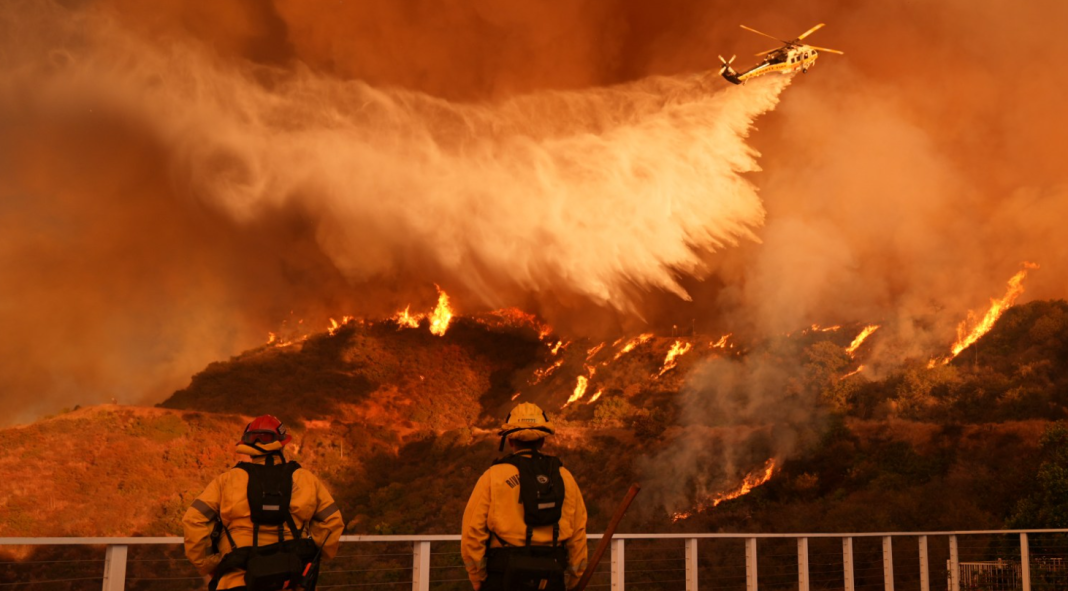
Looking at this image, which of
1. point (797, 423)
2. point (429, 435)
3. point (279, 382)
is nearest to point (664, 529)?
point (797, 423)

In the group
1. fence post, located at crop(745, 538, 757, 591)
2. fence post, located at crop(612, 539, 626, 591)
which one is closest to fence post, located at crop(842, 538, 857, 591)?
fence post, located at crop(745, 538, 757, 591)

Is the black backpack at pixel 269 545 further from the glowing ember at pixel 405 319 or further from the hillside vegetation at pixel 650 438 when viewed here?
the glowing ember at pixel 405 319

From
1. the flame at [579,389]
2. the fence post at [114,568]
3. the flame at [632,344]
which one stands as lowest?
the fence post at [114,568]

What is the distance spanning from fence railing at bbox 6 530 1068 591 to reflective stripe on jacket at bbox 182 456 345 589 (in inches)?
17.8

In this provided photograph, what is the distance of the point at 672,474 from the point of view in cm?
5066

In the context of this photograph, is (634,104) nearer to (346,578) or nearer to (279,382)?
(346,578)

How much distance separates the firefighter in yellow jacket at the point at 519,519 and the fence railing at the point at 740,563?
53 cm

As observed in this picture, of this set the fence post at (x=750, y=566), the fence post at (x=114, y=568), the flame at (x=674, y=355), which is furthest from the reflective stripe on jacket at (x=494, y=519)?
the flame at (x=674, y=355)

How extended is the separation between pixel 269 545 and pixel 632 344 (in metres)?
73.7

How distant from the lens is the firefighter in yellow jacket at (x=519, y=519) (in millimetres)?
5570

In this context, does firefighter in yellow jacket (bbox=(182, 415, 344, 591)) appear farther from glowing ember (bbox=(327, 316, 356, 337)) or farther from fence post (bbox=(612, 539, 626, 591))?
glowing ember (bbox=(327, 316, 356, 337))

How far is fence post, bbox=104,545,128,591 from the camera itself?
18.8 feet

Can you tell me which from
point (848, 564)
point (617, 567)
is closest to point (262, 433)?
point (617, 567)

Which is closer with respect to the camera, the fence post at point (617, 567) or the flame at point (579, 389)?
the fence post at point (617, 567)
